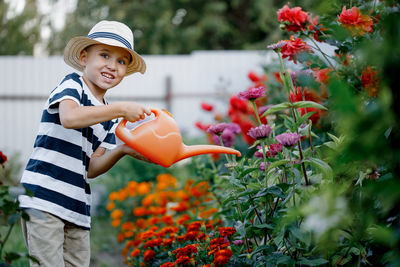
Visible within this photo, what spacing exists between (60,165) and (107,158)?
18 cm

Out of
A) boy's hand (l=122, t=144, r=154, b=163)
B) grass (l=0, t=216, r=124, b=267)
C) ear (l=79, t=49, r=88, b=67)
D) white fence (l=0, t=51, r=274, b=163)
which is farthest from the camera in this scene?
white fence (l=0, t=51, r=274, b=163)

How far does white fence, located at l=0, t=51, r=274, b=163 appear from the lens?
7309mm

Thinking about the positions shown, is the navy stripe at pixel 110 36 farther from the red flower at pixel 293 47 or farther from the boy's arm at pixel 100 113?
the red flower at pixel 293 47

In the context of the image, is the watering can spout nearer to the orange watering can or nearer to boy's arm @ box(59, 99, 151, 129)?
the orange watering can

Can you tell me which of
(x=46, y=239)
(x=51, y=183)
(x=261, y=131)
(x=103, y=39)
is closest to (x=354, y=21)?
Answer: (x=261, y=131)

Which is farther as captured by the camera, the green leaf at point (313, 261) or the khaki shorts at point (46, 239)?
the khaki shorts at point (46, 239)

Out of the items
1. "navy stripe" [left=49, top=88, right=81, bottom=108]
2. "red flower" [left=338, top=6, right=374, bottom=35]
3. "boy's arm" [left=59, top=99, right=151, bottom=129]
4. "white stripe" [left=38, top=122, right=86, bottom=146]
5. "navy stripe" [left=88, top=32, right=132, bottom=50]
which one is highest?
"red flower" [left=338, top=6, right=374, bottom=35]

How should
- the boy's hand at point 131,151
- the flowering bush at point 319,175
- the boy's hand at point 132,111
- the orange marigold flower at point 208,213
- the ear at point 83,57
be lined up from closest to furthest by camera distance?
the flowering bush at point 319,175, the boy's hand at point 132,111, the boy's hand at point 131,151, the ear at point 83,57, the orange marigold flower at point 208,213

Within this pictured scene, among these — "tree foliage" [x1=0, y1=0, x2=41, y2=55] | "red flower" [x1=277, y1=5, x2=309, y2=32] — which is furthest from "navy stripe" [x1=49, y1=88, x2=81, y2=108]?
"tree foliage" [x1=0, y1=0, x2=41, y2=55]

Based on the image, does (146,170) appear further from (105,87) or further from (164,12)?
(164,12)

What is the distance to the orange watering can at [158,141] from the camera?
1610 mm

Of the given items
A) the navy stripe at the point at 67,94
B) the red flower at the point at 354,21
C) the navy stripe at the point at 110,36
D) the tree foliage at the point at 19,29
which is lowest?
the navy stripe at the point at 67,94

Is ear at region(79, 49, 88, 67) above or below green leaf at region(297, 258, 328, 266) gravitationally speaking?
above

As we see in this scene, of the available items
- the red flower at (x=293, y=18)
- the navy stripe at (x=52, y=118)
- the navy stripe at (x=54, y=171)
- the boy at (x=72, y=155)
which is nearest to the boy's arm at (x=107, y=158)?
the boy at (x=72, y=155)
